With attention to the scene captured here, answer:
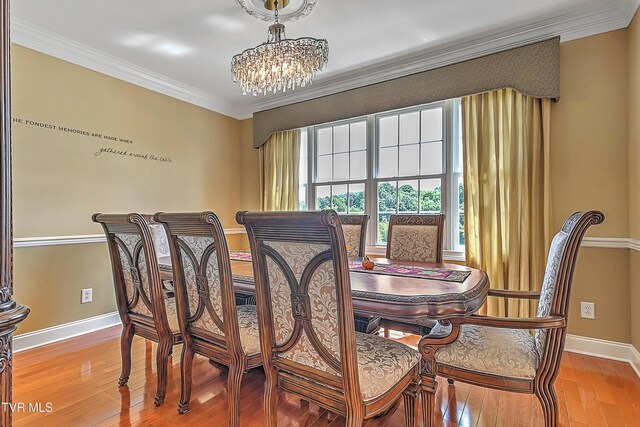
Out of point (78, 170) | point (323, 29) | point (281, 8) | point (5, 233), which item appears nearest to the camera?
point (5, 233)

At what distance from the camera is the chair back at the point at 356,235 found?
9.43 feet

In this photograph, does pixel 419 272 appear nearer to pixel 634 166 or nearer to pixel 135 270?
pixel 135 270

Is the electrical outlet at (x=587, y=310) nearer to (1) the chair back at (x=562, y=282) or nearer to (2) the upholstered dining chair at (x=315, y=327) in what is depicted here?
(1) the chair back at (x=562, y=282)

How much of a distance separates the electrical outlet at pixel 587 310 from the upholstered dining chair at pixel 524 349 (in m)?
1.54

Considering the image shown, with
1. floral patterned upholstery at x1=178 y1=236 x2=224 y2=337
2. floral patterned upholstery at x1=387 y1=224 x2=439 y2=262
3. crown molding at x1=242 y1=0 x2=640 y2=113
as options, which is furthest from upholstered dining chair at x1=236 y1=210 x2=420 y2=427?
crown molding at x1=242 y1=0 x2=640 y2=113

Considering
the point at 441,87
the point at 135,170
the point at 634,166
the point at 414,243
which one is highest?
the point at 441,87

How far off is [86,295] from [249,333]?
233cm

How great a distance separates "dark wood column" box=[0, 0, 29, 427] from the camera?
0.74m

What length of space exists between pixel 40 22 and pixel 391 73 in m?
3.08

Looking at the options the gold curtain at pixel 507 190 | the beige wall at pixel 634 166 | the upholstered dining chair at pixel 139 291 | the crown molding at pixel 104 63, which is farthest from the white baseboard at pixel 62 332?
the beige wall at pixel 634 166

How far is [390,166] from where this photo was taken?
3.76 m

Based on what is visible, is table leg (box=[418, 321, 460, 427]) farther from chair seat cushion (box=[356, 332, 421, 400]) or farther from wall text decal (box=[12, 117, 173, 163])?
wall text decal (box=[12, 117, 173, 163])

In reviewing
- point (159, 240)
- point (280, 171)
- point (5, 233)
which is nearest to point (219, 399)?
point (159, 240)

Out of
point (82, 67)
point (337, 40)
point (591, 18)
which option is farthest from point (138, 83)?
point (591, 18)
